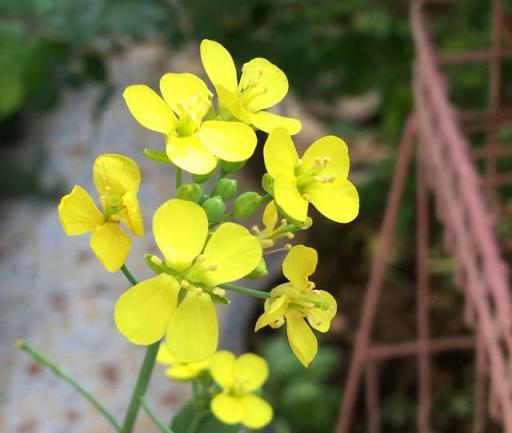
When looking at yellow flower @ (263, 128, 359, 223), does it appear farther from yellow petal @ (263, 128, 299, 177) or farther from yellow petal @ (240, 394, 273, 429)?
yellow petal @ (240, 394, 273, 429)

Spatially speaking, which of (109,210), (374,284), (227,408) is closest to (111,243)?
(109,210)

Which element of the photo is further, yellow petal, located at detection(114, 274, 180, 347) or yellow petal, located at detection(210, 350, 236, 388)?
yellow petal, located at detection(210, 350, 236, 388)

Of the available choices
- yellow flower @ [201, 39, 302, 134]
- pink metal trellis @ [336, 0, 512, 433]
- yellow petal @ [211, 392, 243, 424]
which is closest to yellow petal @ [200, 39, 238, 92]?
yellow flower @ [201, 39, 302, 134]

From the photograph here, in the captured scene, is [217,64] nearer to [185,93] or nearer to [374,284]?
[185,93]

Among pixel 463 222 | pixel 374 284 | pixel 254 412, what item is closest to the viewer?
pixel 254 412

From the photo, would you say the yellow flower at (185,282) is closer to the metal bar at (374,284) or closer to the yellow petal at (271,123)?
the yellow petal at (271,123)

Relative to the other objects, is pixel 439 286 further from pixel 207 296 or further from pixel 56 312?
pixel 207 296
